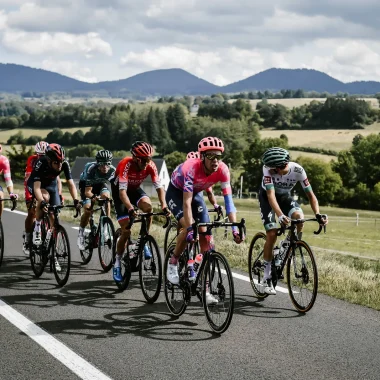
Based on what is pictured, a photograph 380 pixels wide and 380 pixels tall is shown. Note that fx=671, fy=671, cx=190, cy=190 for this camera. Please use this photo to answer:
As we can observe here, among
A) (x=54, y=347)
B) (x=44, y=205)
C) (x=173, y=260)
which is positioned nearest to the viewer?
(x=54, y=347)

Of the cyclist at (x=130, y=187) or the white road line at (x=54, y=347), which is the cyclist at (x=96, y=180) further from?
the white road line at (x=54, y=347)

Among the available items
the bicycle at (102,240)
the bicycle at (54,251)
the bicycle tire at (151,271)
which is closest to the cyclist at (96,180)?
the bicycle at (102,240)

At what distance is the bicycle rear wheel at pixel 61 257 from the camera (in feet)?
30.9

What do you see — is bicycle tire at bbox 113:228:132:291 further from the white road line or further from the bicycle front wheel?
the bicycle front wheel

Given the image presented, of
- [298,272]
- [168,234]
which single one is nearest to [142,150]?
[298,272]

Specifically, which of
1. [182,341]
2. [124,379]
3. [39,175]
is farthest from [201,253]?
[39,175]

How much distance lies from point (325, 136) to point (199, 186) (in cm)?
15145

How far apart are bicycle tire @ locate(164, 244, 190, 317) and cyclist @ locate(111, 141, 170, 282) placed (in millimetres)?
1092

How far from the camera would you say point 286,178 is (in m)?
8.53

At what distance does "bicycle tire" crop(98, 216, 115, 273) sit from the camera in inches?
427

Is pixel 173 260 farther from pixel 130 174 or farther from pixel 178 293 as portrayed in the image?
pixel 130 174

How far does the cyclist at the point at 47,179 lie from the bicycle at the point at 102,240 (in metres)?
0.80

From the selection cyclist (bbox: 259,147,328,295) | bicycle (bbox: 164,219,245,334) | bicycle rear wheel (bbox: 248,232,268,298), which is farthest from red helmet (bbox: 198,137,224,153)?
bicycle rear wheel (bbox: 248,232,268,298)

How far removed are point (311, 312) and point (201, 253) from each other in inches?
60.3
